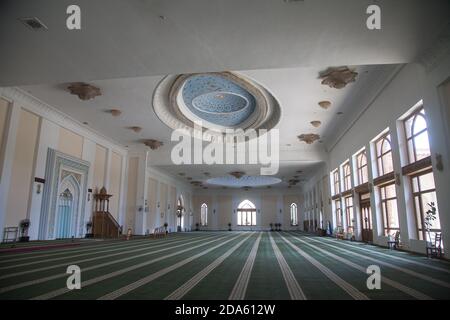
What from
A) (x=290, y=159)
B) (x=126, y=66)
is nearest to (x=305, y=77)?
(x=126, y=66)

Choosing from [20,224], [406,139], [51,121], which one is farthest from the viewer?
[51,121]

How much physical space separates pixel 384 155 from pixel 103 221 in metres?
10.6

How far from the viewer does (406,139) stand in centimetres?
734

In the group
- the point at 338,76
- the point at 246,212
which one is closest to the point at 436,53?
the point at 338,76

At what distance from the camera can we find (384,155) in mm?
8664

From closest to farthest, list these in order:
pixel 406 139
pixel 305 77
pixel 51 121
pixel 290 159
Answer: pixel 406 139 → pixel 305 77 → pixel 51 121 → pixel 290 159

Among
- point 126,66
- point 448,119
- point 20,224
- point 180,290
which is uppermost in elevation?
point 126,66

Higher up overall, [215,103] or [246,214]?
[215,103]

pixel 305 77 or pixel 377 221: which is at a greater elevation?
pixel 305 77

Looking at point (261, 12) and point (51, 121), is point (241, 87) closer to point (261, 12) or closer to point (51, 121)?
point (261, 12)

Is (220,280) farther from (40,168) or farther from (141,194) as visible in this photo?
(141,194)

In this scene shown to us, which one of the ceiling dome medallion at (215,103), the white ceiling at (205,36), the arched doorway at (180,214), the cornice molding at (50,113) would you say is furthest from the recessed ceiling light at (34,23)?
the arched doorway at (180,214)

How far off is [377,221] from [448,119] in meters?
4.47

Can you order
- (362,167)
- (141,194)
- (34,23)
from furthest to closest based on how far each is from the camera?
(141,194) → (362,167) → (34,23)
